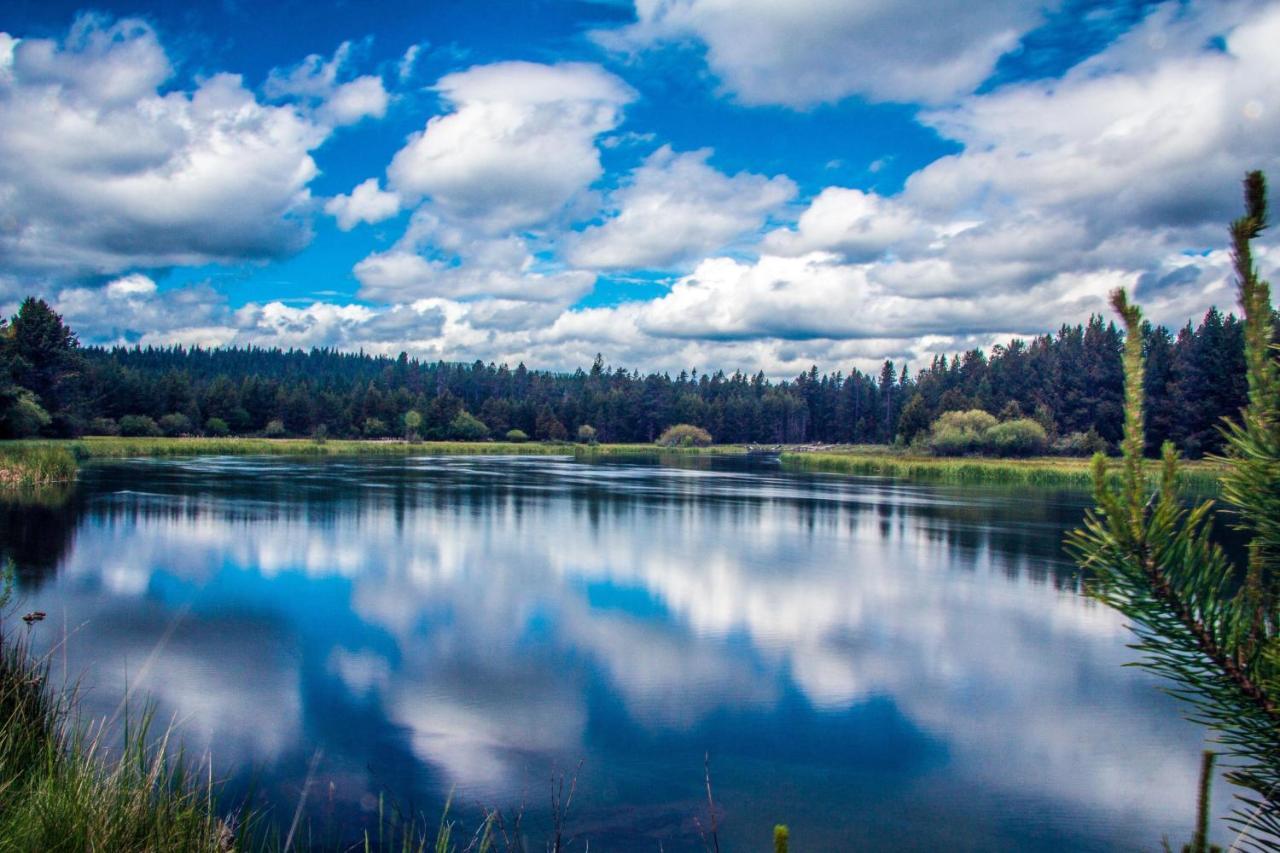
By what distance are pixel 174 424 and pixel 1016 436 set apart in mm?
86496

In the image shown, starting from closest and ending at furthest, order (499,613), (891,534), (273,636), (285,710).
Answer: (285,710)
(273,636)
(499,613)
(891,534)

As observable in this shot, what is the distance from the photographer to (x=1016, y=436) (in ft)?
229

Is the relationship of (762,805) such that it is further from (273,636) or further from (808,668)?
(273,636)

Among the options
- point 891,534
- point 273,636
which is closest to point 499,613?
point 273,636

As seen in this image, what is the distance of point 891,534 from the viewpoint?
2714cm

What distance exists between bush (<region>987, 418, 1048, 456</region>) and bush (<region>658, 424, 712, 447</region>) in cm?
5039

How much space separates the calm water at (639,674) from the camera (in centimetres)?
750

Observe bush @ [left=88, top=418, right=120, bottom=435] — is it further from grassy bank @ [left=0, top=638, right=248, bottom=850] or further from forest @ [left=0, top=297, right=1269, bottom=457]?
grassy bank @ [left=0, top=638, right=248, bottom=850]

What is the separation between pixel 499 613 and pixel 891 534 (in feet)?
54.2

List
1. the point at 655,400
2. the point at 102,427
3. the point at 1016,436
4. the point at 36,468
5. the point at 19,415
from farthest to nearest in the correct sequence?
the point at 655,400, the point at 102,427, the point at 1016,436, the point at 19,415, the point at 36,468

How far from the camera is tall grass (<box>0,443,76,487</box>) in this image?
102ft

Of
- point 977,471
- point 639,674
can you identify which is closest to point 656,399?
point 977,471

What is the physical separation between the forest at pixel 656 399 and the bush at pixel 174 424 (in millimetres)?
183

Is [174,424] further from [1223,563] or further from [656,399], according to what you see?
[1223,563]
